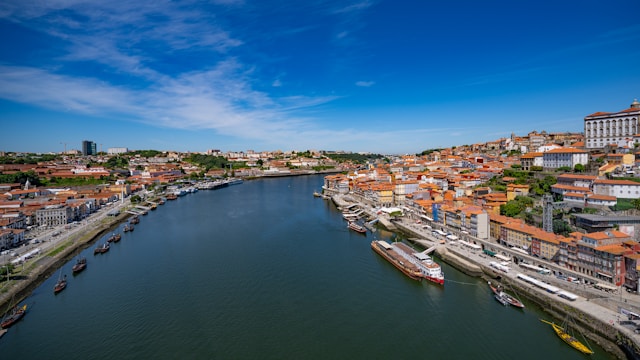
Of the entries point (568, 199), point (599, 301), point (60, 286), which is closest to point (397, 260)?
point (599, 301)

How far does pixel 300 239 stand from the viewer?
451 inches

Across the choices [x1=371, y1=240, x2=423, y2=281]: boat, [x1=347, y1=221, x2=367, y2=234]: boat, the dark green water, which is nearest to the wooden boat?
the dark green water

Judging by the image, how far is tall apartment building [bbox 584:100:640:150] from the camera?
14.6 meters

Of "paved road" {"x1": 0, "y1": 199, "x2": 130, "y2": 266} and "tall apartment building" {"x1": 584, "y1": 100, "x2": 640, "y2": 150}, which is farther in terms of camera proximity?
"tall apartment building" {"x1": 584, "y1": 100, "x2": 640, "y2": 150}

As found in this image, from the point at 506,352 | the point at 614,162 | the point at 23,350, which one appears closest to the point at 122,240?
the point at 23,350

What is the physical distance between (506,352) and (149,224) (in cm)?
1381

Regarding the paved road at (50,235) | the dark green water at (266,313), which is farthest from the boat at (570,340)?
the paved road at (50,235)

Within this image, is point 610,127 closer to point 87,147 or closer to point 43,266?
point 43,266

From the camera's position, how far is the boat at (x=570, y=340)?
5.09m

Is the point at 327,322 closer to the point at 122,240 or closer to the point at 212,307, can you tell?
the point at 212,307

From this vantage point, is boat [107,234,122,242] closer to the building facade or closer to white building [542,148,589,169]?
the building facade

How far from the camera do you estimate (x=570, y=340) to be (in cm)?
527

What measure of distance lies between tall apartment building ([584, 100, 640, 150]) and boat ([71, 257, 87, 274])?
65.0ft

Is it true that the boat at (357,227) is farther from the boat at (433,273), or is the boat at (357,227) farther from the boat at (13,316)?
the boat at (13,316)
